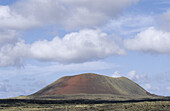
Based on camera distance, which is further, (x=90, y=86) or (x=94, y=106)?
(x=90, y=86)

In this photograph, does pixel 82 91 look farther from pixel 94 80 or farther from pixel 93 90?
pixel 94 80

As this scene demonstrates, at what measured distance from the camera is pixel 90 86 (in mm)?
163750

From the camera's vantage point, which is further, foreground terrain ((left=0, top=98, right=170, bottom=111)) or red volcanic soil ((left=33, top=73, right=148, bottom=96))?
red volcanic soil ((left=33, top=73, right=148, bottom=96))

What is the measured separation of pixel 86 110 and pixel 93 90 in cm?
10282

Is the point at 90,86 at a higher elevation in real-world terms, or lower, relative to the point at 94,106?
higher

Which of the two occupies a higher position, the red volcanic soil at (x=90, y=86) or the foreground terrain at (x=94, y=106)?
the red volcanic soil at (x=90, y=86)

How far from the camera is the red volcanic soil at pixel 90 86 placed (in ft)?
523

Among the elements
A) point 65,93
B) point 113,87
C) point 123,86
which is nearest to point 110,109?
point 65,93

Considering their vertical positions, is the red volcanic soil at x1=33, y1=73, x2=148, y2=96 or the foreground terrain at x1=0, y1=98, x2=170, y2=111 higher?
the red volcanic soil at x1=33, y1=73, x2=148, y2=96

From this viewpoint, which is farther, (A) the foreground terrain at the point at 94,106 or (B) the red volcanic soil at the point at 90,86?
(B) the red volcanic soil at the point at 90,86

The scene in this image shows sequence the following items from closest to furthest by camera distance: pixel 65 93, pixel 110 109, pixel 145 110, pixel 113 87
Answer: pixel 145 110, pixel 110 109, pixel 65 93, pixel 113 87

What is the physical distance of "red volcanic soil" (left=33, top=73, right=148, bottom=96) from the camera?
159 m

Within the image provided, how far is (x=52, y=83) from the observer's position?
181m

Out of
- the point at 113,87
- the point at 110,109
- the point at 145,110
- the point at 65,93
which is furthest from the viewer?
the point at 113,87
